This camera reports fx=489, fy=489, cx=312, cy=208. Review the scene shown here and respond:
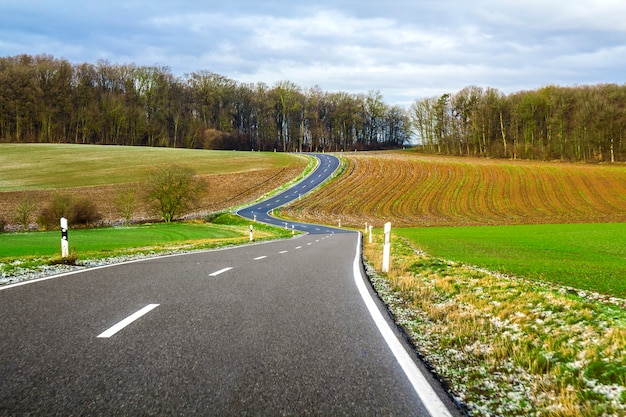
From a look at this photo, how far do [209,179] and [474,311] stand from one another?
7685 centimetres

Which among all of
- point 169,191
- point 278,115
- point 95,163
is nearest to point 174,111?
point 278,115

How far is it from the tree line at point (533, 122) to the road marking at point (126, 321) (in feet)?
305

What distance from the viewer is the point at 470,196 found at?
68.4 metres

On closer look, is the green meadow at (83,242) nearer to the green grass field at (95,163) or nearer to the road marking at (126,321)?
the road marking at (126,321)

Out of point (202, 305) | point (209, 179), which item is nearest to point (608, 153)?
point (209, 179)

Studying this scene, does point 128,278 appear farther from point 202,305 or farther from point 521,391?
point 521,391

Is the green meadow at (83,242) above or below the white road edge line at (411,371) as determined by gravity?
below

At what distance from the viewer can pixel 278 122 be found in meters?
141

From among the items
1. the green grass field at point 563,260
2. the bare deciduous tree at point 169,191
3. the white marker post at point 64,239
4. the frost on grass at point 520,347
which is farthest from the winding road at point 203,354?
the bare deciduous tree at point 169,191

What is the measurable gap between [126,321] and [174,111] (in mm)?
130574

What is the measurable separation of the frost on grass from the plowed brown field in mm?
45910

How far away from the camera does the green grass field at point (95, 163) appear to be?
73.5 m

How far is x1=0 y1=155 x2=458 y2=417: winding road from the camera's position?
11.3 feet

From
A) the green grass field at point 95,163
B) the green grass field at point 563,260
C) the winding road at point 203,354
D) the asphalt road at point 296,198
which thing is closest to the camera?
the winding road at point 203,354
